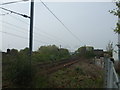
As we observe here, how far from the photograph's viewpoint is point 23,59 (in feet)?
23.3

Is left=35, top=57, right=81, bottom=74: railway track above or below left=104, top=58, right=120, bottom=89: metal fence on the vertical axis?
below

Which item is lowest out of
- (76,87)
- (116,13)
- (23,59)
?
(76,87)

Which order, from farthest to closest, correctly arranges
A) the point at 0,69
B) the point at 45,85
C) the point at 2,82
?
the point at 0,69 < the point at 2,82 < the point at 45,85

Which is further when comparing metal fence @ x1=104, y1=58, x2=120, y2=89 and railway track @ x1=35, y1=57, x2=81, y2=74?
railway track @ x1=35, y1=57, x2=81, y2=74

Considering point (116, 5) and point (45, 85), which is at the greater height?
point (116, 5)

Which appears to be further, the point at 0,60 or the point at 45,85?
the point at 0,60

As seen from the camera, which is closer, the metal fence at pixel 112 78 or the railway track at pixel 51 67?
the metal fence at pixel 112 78

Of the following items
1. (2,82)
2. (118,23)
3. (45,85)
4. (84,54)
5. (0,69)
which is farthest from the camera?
(84,54)

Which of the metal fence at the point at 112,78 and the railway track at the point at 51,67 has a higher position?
the metal fence at the point at 112,78

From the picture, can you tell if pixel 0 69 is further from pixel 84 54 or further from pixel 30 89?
pixel 84 54

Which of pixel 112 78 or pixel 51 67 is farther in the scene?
pixel 51 67

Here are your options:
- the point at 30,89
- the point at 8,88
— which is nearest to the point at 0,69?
the point at 8,88

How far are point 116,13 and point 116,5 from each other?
785mm

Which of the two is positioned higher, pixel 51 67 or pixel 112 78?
pixel 112 78
